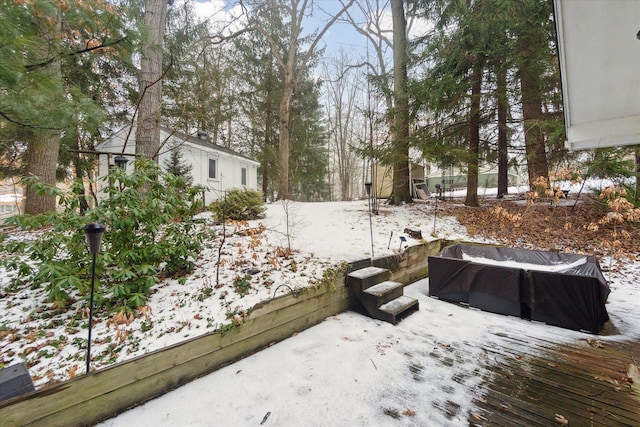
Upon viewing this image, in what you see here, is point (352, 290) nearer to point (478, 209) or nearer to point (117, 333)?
point (117, 333)

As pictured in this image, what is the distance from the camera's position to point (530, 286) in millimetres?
3143

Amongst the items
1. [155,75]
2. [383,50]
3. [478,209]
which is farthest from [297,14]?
[478,209]

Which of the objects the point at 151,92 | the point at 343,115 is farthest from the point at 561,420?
the point at 343,115

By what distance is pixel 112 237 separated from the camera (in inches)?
100

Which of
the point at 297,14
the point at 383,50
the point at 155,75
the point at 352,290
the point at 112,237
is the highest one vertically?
the point at 297,14

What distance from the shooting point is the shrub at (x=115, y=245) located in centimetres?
220

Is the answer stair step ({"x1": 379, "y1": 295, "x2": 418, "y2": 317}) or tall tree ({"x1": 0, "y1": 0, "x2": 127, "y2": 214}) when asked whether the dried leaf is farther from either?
tall tree ({"x1": 0, "y1": 0, "x2": 127, "y2": 214})

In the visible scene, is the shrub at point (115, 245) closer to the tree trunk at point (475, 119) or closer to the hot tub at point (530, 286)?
the hot tub at point (530, 286)

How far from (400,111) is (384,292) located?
21.2 ft

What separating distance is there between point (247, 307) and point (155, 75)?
4.72m

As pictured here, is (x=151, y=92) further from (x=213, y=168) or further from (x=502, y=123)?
(x=502, y=123)

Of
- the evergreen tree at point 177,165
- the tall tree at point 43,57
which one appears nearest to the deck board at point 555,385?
the tall tree at point 43,57

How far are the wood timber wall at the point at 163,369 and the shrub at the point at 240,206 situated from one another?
11.3 feet

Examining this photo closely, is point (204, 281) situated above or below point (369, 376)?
above
